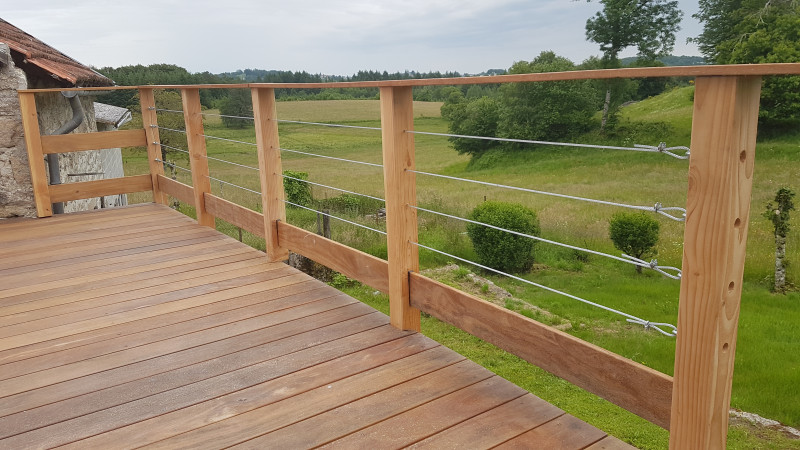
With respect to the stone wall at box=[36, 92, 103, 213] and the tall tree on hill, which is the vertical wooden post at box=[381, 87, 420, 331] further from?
the tall tree on hill

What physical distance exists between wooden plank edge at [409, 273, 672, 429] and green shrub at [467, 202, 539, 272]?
31.8 ft

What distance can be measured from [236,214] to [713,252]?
3.21 metres

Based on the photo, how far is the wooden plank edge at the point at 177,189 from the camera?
4699 mm

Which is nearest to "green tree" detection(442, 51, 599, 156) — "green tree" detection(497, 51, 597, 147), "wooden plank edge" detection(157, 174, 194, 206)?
"green tree" detection(497, 51, 597, 147)

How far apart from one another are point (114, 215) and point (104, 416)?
3.40 m

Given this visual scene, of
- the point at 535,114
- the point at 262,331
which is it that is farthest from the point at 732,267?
the point at 535,114

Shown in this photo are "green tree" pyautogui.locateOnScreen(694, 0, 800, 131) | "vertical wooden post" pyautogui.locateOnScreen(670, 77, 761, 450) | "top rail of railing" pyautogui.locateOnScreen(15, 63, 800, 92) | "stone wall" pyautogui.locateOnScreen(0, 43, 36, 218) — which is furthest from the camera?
"green tree" pyautogui.locateOnScreen(694, 0, 800, 131)

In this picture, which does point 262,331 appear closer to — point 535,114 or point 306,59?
point 306,59

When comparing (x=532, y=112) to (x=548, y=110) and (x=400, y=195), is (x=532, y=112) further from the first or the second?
(x=400, y=195)

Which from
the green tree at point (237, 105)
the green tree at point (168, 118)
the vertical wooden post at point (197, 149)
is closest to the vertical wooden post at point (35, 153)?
the vertical wooden post at point (197, 149)

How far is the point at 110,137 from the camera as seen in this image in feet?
16.7

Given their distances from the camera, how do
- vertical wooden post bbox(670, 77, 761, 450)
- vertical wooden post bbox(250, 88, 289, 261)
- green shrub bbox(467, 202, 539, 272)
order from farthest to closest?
1. green shrub bbox(467, 202, 539, 272)
2. vertical wooden post bbox(250, 88, 289, 261)
3. vertical wooden post bbox(670, 77, 761, 450)

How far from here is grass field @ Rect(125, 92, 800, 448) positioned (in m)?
6.52

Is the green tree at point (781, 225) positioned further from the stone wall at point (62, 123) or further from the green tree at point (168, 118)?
the green tree at point (168, 118)
